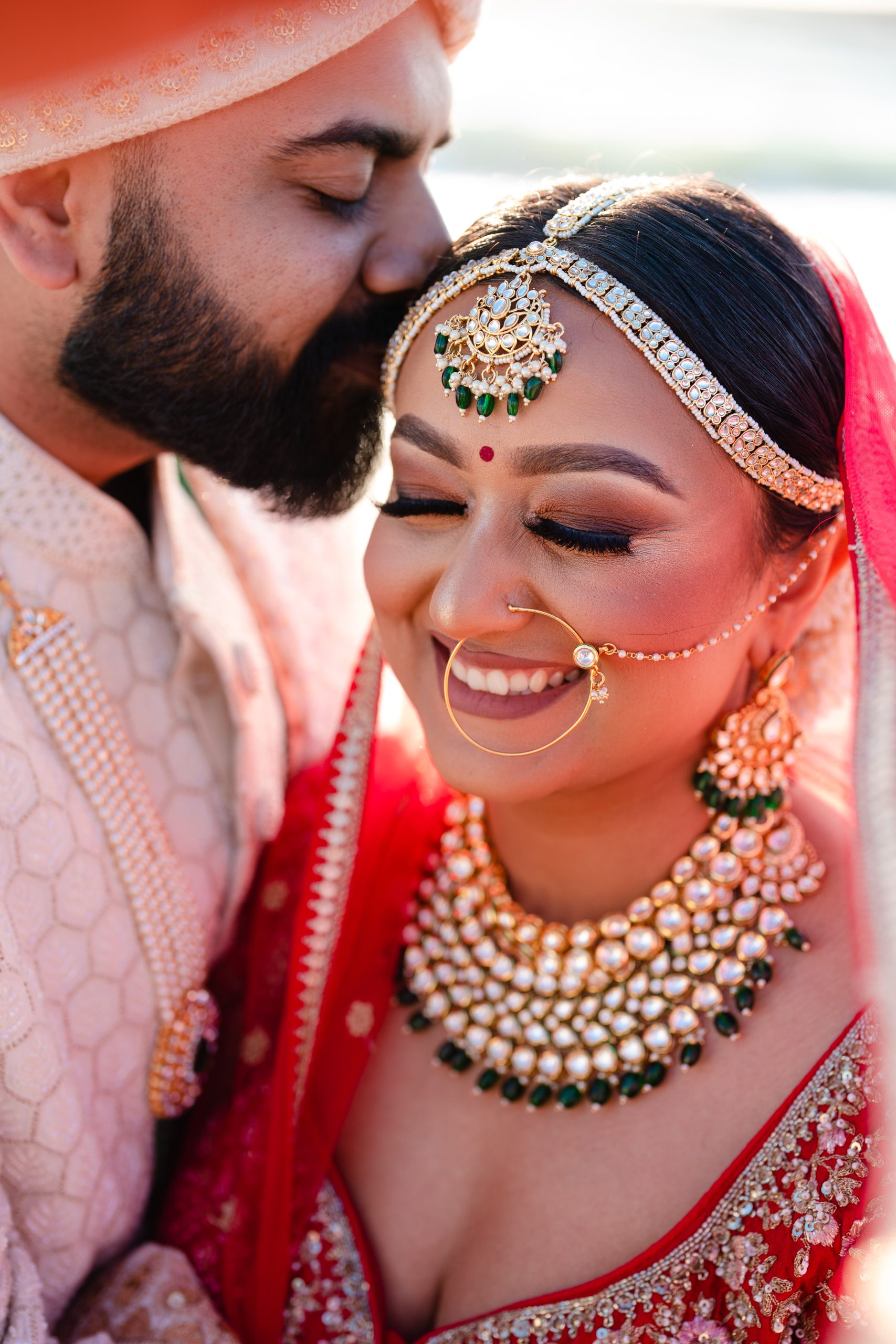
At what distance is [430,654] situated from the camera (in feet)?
5.23

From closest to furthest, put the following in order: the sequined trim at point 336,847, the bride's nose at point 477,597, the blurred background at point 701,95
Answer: the bride's nose at point 477,597 → the sequined trim at point 336,847 → the blurred background at point 701,95

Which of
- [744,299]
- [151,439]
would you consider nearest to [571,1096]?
[744,299]

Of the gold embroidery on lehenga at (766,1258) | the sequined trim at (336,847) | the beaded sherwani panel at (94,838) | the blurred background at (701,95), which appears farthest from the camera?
the blurred background at (701,95)

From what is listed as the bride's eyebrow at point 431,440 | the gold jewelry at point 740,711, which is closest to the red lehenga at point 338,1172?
the gold jewelry at point 740,711

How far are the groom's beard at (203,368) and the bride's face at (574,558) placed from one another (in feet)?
1.26

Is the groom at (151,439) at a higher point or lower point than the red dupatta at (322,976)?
higher

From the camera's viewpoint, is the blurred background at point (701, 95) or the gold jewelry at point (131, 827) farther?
the blurred background at point (701, 95)

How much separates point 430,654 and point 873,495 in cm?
59

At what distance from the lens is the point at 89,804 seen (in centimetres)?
169

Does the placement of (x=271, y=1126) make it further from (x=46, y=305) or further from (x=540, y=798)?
(x=46, y=305)

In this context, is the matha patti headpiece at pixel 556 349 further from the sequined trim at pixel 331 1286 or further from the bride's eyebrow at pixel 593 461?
the sequined trim at pixel 331 1286

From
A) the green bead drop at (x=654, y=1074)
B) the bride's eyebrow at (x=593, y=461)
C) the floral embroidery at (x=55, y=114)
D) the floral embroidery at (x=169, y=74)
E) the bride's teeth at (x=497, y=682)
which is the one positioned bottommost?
the green bead drop at (x=654, y=1074)

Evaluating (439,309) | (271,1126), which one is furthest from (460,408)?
(271,1126)

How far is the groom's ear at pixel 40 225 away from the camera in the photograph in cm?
171
